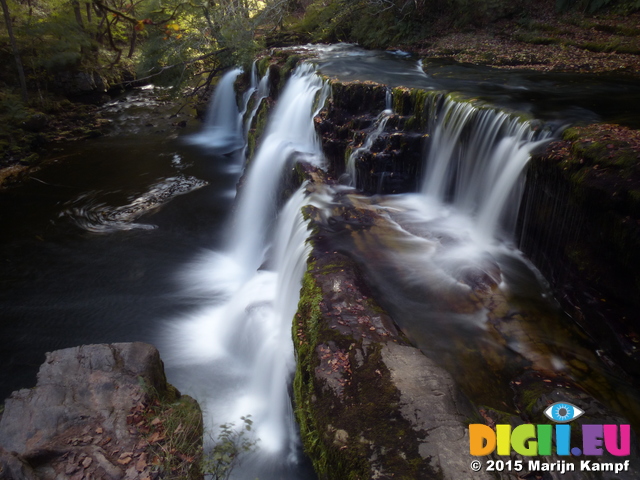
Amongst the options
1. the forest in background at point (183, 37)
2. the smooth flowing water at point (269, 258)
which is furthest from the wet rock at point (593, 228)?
the forest in background at point (183, 37)

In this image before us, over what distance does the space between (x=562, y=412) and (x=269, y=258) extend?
5790 millimetres

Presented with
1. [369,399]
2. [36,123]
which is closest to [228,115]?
[36,123]

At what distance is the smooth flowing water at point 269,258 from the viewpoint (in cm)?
510

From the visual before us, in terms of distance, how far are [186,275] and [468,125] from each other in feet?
22.1

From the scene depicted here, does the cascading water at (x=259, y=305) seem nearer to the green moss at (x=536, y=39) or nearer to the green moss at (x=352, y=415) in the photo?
the green moss at (x=352, y=415)

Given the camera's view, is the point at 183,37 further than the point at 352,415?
Yes

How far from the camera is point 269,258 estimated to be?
8273mm

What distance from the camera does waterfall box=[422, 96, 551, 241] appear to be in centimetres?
653

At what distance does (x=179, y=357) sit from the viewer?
22.3 feet

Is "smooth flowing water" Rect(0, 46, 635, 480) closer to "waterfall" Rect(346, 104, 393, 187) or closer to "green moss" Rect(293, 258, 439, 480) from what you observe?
"waterfall" Rect(346, 104, 393, 187)

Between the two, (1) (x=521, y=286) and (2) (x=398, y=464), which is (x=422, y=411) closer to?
Answer: (2) (x=398, y=464)

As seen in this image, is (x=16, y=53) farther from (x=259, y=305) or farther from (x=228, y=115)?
(x=259, y=305)

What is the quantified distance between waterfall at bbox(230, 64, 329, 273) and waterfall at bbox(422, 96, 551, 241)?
121 inches

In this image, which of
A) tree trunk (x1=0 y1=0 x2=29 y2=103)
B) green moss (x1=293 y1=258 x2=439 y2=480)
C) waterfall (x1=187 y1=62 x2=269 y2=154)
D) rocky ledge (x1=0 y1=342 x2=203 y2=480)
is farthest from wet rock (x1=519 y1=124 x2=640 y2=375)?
tree trunk (x1=0 y1=0 x2=29 y2=103)
